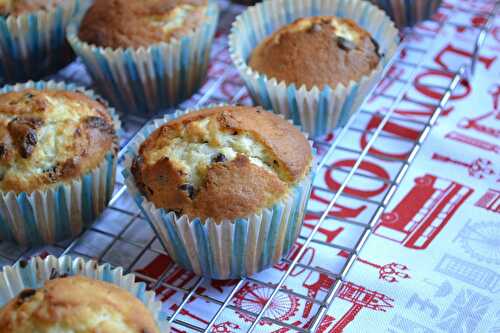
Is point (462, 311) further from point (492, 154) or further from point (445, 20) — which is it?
point (445, 20)

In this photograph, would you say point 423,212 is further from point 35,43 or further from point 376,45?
point 35,43

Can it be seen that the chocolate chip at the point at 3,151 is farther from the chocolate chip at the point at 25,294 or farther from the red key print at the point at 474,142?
the red key print at the point at 474,142

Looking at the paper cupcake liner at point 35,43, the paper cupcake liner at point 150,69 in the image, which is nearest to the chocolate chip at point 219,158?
the paper cupcake liner at point 150,69

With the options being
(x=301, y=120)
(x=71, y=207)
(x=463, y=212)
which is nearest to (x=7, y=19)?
(x=71, y=207)

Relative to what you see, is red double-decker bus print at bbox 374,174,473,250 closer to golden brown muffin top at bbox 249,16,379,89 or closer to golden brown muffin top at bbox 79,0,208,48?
golden brown muffin top at bbox 249,16,379,89

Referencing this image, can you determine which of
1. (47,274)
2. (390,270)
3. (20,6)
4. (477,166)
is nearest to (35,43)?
(20,6)

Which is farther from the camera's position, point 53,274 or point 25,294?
point 53,274
